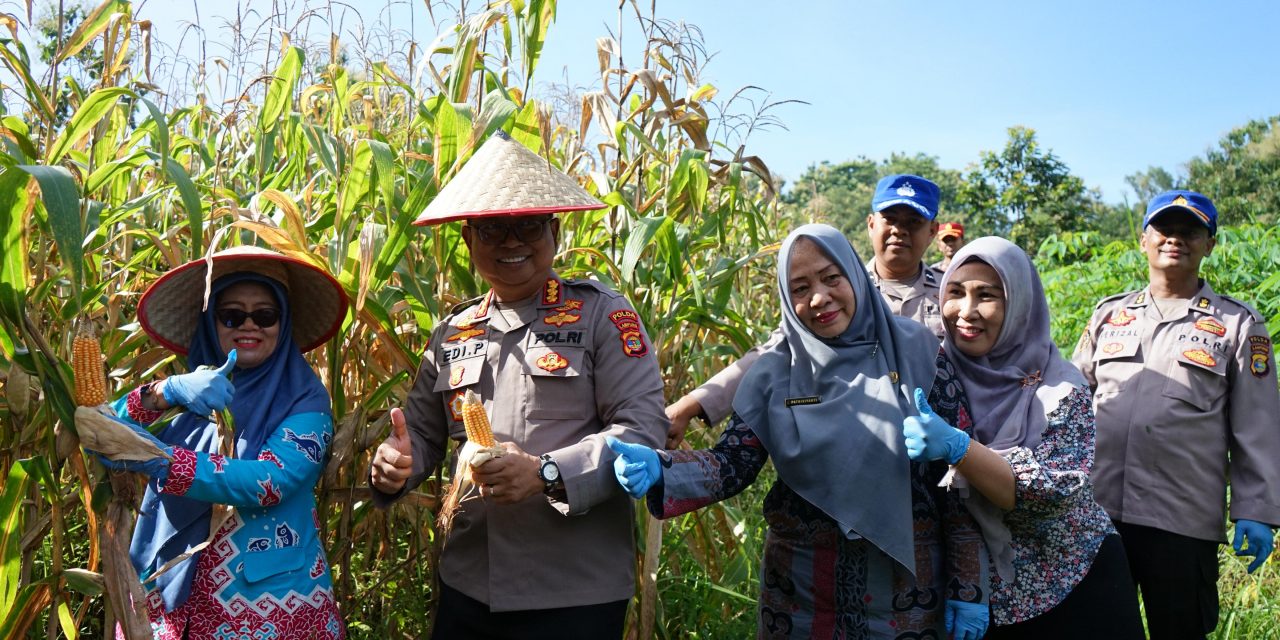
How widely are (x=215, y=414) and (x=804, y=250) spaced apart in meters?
1.24

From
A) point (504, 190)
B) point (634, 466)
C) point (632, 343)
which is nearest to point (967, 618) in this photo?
point (634, 466)

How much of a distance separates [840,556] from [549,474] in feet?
2.19

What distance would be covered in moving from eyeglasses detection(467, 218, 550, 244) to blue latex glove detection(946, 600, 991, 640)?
45.6 inches

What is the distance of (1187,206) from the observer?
2918 mm

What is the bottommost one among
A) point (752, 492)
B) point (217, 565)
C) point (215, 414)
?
point (752, 492)

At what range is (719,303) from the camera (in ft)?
9.30

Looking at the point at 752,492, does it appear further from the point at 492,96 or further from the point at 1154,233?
the point at 492,96

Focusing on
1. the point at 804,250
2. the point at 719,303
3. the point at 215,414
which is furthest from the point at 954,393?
the point at 215,414

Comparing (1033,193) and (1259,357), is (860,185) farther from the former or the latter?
(1259,357)

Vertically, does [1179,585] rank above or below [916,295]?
below

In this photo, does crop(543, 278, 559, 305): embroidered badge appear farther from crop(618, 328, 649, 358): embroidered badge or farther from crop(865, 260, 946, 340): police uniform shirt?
crop(865, 260, 946, 340): police uniform shirt

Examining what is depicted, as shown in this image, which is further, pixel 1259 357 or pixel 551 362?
pixel 1259 357

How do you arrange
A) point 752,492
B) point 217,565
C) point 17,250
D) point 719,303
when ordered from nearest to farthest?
point 17,250, point 217,565, point 719,303, point 752,492

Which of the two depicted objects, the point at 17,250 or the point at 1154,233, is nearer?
the point at 17,250
